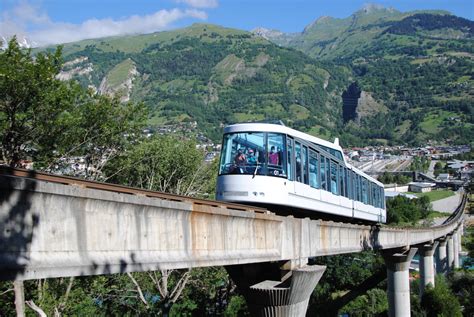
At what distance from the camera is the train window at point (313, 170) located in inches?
585

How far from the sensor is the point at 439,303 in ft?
124

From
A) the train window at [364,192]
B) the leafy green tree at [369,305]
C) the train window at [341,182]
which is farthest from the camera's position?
the leafy green tree at [369,305]

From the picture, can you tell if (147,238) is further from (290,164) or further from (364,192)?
(364,192)

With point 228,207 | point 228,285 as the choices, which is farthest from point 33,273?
point 228,285

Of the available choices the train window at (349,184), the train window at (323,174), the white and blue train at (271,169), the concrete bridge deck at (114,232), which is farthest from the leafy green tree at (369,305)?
the concrete bridge deck at (114,232)

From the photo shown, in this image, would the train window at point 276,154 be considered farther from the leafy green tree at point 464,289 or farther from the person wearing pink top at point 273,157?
the leafy green tree at point 464,289

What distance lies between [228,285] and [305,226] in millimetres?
22917

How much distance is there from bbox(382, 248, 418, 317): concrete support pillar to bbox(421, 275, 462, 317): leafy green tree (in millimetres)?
4593

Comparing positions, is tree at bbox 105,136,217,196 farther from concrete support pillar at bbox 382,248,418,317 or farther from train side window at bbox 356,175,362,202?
concrete support pillar at bbox 382,248,418,317

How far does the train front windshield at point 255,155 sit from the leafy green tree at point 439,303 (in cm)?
2734

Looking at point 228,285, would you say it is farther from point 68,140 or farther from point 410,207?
point 410,207

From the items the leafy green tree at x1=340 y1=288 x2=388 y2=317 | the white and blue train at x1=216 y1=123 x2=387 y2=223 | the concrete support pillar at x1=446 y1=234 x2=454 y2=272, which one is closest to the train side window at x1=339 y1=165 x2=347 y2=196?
the white and blue train at x1=216 y1=123 x2=387 y2=223

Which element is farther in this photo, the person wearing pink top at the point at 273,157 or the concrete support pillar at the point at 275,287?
the person wearing pink top at the point at 273,157

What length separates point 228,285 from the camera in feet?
115
